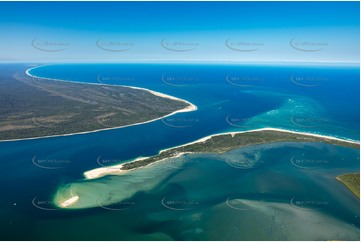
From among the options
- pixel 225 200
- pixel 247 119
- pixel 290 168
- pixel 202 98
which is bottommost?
pixel 225 200

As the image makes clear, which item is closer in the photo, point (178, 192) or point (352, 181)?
point (178, 192)

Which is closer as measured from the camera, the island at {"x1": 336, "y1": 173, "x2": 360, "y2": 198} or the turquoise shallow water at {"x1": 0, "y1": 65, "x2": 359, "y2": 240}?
the turquoise shallow water at {"x1": 0, "y1": 65, "x2": 359, "y2": 240}

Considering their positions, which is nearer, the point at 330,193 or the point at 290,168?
the point at 330,193

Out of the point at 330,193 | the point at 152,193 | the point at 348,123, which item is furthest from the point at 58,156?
the point at 348,123

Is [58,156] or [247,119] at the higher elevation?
[247,119]

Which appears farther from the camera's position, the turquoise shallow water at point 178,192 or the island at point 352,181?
the island at point 352,181

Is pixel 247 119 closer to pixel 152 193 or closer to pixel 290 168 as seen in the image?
pixel 290 168

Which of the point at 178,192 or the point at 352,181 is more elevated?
the point at 352,181

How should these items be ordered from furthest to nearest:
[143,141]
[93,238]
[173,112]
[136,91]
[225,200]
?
[136,91]
[173,112]
[143,141]
[225,200]
[93,238]
